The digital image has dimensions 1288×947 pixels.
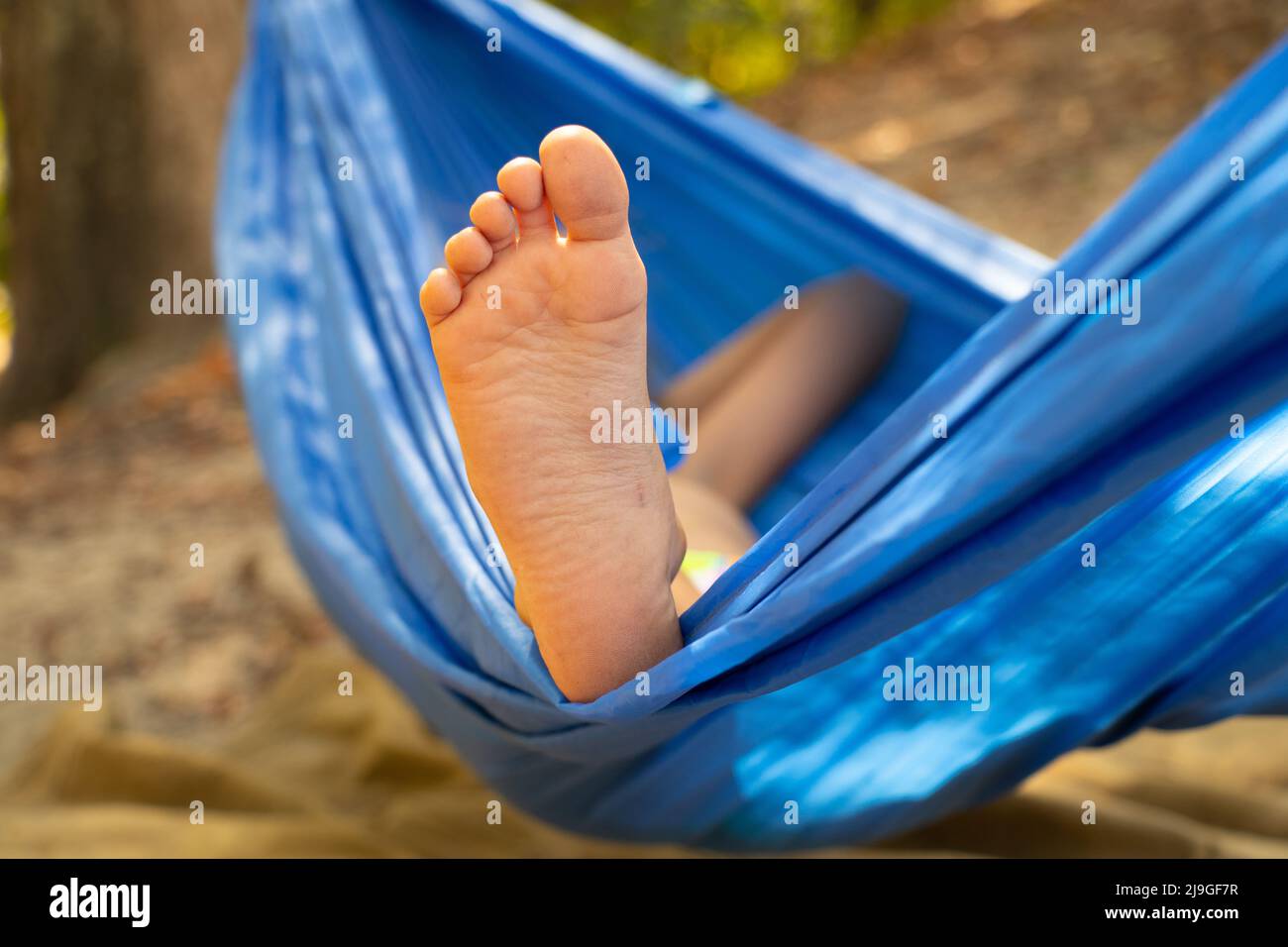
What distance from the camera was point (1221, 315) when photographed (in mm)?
632

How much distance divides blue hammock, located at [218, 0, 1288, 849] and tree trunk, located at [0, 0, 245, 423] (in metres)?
1.36

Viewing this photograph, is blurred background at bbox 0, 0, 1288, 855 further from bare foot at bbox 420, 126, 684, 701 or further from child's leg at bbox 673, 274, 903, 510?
bare foot at bbox 420, 126, 684, 701

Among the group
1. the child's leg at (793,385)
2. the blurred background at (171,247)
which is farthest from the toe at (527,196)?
the blurred background at (171,247)

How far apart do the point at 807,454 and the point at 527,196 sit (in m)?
0.80

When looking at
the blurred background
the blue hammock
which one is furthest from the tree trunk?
the blue hammock

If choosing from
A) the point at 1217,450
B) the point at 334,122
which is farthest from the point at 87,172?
the point at 1217,450

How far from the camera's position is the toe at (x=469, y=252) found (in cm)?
83

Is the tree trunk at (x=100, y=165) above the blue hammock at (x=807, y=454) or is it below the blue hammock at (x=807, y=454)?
above

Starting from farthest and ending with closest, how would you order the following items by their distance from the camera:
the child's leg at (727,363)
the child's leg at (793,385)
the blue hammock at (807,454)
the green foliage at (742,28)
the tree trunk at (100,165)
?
the green foliage at (742,28) < the tree trunk at (100,165) < the child's leg at (727,363) < the child's leg at (793,385) < the blue hammock at (807,454)

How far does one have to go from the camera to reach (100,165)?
290 cm

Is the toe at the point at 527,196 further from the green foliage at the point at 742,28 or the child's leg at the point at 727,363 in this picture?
the green foliage at the point at 742,28

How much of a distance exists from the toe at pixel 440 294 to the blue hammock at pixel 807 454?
23cm

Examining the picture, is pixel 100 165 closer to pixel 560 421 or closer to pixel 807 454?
pixel 807 454

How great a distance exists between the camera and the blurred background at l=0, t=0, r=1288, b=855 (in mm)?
1969
